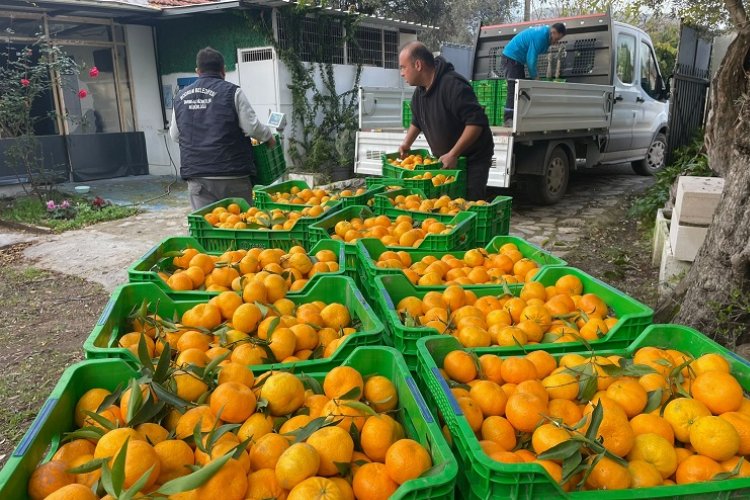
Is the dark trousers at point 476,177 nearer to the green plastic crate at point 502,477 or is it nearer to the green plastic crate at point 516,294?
the green plastic crate at point 516,294

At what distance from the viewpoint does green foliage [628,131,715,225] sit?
23.3 ft

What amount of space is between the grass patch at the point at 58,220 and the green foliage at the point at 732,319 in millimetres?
8265

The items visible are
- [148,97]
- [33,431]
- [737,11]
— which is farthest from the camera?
[148,97]

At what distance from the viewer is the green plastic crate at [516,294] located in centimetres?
200

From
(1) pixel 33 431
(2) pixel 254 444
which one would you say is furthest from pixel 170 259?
(2) pixel 254 444

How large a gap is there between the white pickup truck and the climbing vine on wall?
71.6 inches

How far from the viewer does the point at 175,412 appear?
1.66 m

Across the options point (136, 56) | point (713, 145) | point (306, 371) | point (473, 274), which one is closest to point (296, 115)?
point (136, 56)

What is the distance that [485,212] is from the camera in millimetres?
3723

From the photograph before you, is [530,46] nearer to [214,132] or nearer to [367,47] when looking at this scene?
[214,132]

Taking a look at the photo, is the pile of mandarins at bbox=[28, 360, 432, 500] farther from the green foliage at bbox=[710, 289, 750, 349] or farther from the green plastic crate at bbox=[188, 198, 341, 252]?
the green foliage at bbox=[710, 289, 750, 349]

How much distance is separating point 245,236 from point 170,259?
52cm

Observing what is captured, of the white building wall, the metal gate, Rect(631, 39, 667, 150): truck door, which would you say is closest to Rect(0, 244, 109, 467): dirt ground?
the white building wall

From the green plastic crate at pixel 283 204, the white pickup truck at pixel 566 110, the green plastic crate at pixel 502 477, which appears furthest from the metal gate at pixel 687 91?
the green plastic crate at pixel 502 477
